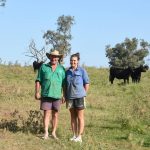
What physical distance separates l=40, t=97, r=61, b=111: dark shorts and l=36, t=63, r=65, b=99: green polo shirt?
0.12 m

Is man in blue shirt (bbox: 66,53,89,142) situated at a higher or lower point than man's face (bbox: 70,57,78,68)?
lower

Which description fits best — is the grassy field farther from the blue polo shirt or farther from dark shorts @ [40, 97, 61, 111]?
the blue polo shirt

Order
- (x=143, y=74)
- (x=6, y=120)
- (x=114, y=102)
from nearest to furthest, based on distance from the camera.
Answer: (x=6, y=120)
(x=114, y=102)
(x=143, y=74)

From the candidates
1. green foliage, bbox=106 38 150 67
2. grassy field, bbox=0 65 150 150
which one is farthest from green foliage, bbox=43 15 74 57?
grassy field, bbox=0 65 150 150

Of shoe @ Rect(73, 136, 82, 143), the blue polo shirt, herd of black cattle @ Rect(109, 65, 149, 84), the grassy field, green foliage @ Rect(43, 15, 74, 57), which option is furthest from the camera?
green foliage @ Rect(43, 15, 74, 57)

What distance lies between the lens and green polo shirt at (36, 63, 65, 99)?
1120 cm

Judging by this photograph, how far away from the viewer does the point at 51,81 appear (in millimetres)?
11203

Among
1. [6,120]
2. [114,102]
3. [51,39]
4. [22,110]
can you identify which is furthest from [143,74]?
[51,39]

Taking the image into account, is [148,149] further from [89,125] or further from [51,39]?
[51,39]

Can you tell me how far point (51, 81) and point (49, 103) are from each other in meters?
0.51

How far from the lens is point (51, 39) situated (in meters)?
64.2

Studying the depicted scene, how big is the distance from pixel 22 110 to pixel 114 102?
5109 mm

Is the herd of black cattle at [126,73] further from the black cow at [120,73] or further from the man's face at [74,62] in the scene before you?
the man's face at [74,62]

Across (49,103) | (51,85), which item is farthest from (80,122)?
(51,85)
